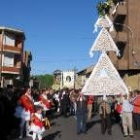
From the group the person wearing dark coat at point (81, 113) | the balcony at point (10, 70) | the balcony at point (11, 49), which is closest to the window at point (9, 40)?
the balcony at point (11, 49)

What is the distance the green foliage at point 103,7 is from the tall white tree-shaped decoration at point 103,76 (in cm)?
617

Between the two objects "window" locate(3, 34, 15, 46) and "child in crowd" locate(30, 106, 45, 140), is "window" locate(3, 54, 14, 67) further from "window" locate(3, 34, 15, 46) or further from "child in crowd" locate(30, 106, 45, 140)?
"child in crowd" locate(30, 106, 45, 140)

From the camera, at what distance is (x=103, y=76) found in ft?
85.4

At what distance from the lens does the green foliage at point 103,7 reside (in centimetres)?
1862

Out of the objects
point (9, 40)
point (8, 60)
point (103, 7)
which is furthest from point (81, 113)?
point (9, 40)

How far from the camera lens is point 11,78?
7675 cm

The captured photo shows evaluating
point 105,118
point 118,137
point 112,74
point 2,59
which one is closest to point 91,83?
point 112,74

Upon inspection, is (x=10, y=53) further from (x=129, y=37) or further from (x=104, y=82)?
(x=104, y=82)

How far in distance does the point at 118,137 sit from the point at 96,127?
457 cm

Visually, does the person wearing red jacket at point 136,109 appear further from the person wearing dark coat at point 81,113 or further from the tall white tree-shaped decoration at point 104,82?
the tall white tree-shaped decoration at point 104,82

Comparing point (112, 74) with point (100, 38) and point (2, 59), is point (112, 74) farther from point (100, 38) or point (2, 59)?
point (2, 59)

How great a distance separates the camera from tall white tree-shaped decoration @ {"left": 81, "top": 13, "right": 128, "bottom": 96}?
25797 millimetres

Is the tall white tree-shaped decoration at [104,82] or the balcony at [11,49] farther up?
the balcony at [11,49]

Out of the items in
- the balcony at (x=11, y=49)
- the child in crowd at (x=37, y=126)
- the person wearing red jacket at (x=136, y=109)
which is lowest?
the child in crowd at (x=37, y=126)
